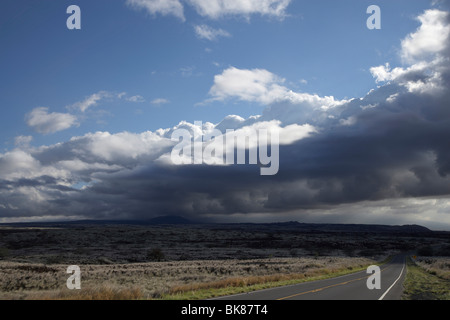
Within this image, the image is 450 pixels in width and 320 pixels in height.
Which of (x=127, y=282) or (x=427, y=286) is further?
(x=127, y=282)

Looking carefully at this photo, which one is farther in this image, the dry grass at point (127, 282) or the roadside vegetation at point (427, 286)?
the roadside vegetation at point (427, 286)

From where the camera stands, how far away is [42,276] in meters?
27.6

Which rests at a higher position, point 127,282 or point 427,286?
point 427,286

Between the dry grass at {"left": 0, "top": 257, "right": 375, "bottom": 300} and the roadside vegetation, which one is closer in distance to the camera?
the dry grass at {"left": 0, "top": 257, "right": 375, "bottom": 300}
